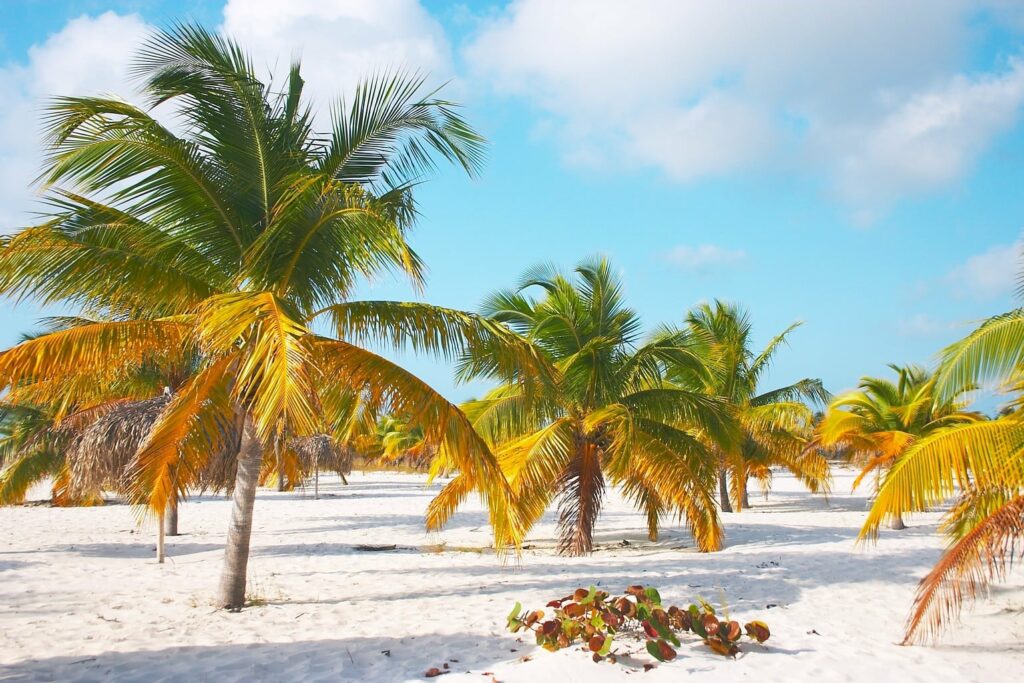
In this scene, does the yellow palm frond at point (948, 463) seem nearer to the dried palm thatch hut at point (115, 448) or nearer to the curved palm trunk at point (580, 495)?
the curved palm trunk at point (580, 495)

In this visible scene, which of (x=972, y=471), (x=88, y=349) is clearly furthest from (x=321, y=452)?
(x=972, y=471)

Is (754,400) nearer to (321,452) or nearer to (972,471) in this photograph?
(972,471)

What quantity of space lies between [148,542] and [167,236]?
30.2ft

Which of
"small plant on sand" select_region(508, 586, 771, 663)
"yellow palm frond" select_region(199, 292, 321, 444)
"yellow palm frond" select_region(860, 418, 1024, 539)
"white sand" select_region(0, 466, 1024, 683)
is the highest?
"yellow palm frond" select_region(199, 292, 321, 444)

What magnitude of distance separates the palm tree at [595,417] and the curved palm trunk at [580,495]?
0.02 m

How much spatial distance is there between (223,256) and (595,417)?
582 centimetres

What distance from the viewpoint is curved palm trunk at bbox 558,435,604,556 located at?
11.4 meters

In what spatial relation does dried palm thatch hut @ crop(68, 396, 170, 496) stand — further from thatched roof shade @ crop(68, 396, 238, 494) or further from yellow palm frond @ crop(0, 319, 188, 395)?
yellow palm frond @ crop(0, 319, 188, 395)

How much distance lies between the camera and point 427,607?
802cm

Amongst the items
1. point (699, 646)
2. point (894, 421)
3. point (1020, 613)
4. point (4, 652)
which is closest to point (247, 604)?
point (4, 652)

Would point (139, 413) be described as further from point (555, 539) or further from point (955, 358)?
point (955, 358)

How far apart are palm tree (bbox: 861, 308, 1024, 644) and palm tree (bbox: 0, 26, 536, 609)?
345cm

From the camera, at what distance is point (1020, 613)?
7.46 meters

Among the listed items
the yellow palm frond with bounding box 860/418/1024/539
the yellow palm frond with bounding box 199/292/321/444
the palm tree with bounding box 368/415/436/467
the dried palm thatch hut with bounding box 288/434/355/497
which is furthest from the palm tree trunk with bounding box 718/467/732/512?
the palm tree with bounding box 368/415/436/467
